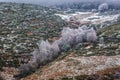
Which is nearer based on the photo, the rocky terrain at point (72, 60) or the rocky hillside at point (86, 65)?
the rocky hillside at point (86, 65)

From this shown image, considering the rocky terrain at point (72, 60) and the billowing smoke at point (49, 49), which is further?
the billowing smoke at point (49, 49)

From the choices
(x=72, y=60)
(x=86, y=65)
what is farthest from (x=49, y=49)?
(x=86, y=65)

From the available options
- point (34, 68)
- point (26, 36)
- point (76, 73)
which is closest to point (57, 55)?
point (34, 68)

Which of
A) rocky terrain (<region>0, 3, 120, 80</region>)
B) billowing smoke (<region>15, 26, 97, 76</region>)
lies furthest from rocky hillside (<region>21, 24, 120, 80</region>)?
billowing smoke (<region>15, 26, 97, 76</region>)

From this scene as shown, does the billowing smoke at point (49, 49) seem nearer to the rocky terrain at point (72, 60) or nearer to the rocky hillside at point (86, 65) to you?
the rocky terrain at point (72, 60)

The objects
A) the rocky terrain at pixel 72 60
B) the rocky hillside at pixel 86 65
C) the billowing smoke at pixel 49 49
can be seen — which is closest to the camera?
the rocky hillside at pixel 86 65

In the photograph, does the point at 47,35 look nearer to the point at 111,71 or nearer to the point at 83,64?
the point at 83,64

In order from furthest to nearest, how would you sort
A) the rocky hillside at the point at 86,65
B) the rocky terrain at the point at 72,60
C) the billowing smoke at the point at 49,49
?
the billowing smoke at the point at 49,49 < the rocky terrain at the point at 72,60 < the rocky hillside at the point at 86,65

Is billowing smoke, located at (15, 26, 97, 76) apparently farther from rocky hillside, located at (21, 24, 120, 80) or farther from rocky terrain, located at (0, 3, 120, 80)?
rocky hillside, located at (21, 24, 120, 80)

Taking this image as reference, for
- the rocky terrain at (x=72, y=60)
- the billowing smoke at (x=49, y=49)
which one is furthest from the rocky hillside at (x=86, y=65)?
the billowing smoke at (x=49, y=49)

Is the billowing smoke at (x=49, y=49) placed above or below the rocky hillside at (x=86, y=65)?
below

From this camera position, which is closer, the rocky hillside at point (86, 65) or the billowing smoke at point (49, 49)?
the rocky hillside at point (86, 65)
